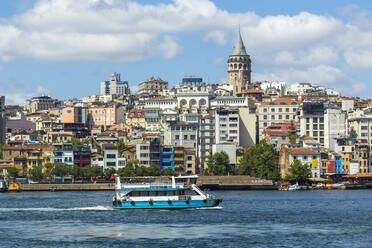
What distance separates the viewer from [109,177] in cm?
13050

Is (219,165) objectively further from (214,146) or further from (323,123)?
(323,123)

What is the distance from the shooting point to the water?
54.3 metres

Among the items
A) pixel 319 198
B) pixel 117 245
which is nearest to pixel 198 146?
pixel 319 198

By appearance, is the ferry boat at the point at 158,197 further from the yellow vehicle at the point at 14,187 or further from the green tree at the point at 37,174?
the green tree at the point at 37,174

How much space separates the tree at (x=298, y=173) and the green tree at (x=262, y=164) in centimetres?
258

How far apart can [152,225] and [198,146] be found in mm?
86684

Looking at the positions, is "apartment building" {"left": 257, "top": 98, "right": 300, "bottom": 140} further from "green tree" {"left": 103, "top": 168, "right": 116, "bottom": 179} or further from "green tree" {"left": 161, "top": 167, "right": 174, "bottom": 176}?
"green tree" {"left": 103, "top": 168, "right": 116, "bottom": 179}

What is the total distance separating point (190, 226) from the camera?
2462 inches

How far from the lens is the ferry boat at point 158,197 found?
76375 mm

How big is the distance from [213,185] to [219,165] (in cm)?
868

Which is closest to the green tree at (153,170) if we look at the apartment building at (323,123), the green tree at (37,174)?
the green tree at (37,174)

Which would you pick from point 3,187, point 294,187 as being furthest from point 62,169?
point 294,187

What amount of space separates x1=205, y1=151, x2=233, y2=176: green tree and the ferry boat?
55055 mm

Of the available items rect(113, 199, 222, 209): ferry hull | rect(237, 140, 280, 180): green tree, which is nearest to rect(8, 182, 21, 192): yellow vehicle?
rect(237, 140, 280, 180): green tree
